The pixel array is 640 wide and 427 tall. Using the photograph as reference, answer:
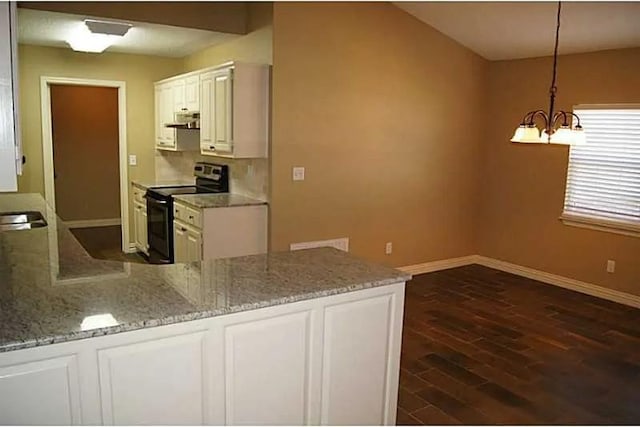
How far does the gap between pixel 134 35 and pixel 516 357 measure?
436 centimetres

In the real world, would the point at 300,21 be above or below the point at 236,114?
above

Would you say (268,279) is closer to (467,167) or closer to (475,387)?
(475,387)

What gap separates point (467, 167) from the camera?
602 cm

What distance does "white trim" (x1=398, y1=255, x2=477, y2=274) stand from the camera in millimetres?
5723

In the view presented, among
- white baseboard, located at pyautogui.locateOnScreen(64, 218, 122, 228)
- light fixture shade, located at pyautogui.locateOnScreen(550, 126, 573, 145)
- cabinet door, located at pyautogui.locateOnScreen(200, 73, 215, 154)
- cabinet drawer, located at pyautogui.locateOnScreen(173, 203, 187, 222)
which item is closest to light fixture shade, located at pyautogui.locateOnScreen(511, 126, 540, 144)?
light fixture shade, located at pyautogui.locateOnScreen(550, 126, 573, 145)

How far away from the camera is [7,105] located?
5.47ft

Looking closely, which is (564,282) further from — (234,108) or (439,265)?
(234,108)

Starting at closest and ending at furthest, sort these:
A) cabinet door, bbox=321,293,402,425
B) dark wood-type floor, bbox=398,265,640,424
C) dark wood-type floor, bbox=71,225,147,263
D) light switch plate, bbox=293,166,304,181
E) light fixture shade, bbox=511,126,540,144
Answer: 1. cabinet door, bbox=321,293,402,425
2. dark wood-type floor, bbox=398,265,640,424
3. light fixture shade, bbox=511,126,540,144
4. light switch plate, bbox=293,166,304,181
5. dark wood-type floor, bbox=71,225,147,263

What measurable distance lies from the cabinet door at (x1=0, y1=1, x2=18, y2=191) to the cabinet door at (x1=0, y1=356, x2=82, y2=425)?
600 mm

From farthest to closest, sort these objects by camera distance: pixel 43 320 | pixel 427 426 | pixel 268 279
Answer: pixel 427 426 → pixel 268 279 → pixel 43 320

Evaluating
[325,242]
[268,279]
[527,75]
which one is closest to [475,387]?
[268,279]

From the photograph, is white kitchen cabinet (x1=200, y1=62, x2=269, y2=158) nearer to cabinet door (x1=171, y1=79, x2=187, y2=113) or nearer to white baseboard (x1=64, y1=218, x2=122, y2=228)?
cabinet door (x1=171, y1=79, x2=187, y2=113)

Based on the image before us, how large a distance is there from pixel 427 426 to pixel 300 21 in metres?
3.41

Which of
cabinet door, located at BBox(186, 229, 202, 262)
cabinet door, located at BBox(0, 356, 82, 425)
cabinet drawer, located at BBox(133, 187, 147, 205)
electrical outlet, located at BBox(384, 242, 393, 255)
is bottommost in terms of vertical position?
electrical outlet, located at BBox(384, 242, 393, 255)
